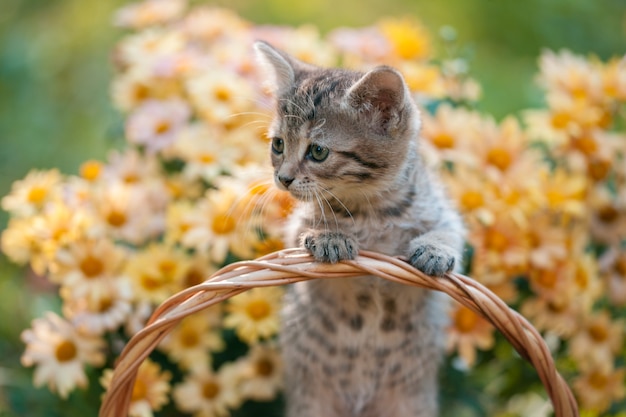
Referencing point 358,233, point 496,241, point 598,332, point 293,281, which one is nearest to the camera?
point 293,281

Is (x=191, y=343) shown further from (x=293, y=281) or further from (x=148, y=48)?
(x=148, y=48)

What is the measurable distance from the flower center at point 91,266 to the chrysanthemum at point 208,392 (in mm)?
357

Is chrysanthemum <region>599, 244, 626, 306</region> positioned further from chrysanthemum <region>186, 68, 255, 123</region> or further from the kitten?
chrysanthemum <region>186, 68, 255, 123</region>

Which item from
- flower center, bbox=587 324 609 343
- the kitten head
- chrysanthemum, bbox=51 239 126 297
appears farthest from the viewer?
flower center, bbox=587 324 609 343

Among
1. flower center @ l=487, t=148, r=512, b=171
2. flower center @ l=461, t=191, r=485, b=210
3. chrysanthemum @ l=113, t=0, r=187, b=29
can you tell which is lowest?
flower center @ l=461, t=191, r=485, b=210

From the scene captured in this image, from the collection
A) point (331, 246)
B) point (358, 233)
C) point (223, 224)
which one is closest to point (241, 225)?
point (223, 224)

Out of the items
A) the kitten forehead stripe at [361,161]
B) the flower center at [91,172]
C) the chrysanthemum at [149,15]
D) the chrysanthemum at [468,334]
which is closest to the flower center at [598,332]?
the chrysanthemum at [468,334]

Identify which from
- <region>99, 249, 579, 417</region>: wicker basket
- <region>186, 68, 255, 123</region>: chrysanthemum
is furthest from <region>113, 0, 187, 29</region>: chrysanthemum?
<region>99, 249, 579, 417</region>: wicker basket

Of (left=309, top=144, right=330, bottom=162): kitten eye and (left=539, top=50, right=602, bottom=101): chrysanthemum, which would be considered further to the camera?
(left=539, top=50, right=602, bottom=101): chrysanthemum

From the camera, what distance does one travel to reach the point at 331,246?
1.55m

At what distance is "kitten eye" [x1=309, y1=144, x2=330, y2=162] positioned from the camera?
5.42 feet

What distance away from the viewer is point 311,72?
6.10 ft

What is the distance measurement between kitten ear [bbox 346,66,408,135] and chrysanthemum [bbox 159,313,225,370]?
2.29 feet

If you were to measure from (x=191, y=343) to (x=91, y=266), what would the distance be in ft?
1.05
